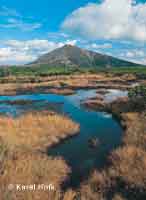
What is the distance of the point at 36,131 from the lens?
24578 millimetres

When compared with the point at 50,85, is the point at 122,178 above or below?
below

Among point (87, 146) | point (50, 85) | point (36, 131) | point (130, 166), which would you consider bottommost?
point (87, 146)

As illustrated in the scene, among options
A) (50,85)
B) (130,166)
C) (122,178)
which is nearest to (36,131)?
(130,166)

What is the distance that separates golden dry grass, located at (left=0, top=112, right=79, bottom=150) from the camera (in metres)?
21.5

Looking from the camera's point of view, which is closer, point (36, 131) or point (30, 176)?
point (30, 176)

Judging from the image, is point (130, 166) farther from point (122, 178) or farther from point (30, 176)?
point (30, 176)

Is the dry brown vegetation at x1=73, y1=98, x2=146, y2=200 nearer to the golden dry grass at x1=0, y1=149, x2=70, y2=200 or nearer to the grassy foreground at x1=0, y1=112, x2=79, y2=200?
the golden dry grass at x1=0, y1=149, x2=70, y2=200

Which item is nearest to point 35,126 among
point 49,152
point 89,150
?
point 49,152

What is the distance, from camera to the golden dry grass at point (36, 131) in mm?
21547

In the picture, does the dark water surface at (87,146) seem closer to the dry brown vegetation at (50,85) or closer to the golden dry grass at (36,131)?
the golden dry grass at (36,131)

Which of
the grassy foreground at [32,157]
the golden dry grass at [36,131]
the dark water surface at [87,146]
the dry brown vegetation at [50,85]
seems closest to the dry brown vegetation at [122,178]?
the dark water surface at [87,146]

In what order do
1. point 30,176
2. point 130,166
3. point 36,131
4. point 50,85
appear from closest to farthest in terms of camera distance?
1. point 30,176
2. point 130,166
3. point 36,131
4. point 50,85

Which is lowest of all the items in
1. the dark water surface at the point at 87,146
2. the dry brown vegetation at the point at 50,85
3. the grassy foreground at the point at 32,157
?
the dark water surface at the point at 87,146

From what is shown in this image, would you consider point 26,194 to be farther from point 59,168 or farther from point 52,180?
point 59,168
